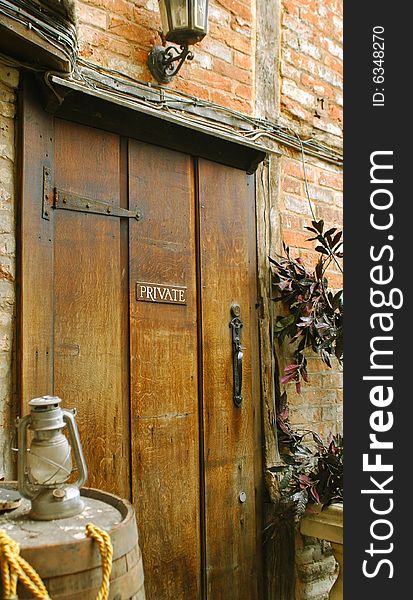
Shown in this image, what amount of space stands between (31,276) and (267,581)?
6.02 ft

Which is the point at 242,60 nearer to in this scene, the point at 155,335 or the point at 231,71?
the point at 231,71

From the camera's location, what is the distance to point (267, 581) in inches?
122

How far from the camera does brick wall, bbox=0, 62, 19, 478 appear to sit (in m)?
2.21

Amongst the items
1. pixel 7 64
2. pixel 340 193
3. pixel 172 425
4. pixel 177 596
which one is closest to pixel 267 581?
pixel 177 596

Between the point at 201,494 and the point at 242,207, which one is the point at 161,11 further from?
the point at 201,494

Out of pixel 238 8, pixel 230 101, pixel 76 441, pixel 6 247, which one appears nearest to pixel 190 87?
pixel 230 101

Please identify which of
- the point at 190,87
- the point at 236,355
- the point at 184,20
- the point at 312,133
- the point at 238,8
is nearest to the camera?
the point at 184,20

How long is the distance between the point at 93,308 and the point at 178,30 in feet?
3.82

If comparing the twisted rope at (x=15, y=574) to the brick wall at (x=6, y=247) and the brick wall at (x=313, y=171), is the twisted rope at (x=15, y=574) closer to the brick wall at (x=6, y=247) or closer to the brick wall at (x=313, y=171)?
the brick wall at (x=6, y=247)

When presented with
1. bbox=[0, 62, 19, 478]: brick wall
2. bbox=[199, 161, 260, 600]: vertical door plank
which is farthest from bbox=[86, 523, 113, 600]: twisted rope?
bbox=[199, 161, 260, 600]: vertical door plank

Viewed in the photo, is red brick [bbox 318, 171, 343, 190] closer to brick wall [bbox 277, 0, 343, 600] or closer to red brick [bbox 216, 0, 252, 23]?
brick wall [bbox 277, 0, 343, 600]

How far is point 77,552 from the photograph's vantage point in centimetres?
140

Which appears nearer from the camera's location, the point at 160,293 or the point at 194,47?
the point at 160,293

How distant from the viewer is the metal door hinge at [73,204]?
241cm
